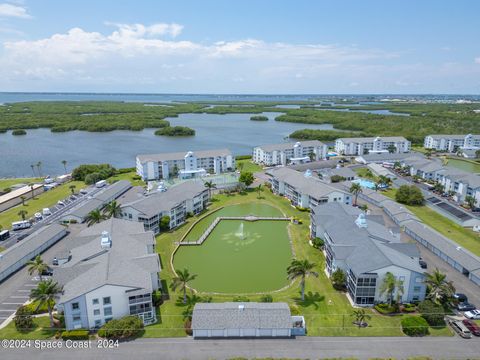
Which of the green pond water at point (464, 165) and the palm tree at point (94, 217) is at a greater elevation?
the palm tree at point (94, 217)

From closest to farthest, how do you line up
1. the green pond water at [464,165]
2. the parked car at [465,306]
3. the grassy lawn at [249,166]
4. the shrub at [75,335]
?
the shrub at [75,335], the parked car at [465,306], the grassy lawn at [249,166], the green pond water at [464,165]

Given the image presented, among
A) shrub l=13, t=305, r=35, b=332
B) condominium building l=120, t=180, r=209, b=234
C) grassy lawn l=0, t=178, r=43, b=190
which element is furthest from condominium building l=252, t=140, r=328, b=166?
shrub l=13, t=305, r=35, b=332

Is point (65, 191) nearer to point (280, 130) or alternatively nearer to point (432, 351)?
point (432, 351)

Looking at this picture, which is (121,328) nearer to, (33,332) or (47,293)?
(47,293)

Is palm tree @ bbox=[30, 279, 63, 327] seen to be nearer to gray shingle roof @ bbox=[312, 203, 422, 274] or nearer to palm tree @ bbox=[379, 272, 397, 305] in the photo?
gray shingle roof @ bbox=[312, 203, 422, 274]

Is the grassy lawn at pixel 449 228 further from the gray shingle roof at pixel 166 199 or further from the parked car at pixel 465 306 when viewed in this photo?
the gray shingle roof at pixel 166 199

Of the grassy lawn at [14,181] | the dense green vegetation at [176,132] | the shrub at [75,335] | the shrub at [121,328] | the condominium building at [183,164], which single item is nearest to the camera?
the shrub at [121,328]

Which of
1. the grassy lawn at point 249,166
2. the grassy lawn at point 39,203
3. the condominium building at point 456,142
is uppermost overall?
the condominium building at point 456,142

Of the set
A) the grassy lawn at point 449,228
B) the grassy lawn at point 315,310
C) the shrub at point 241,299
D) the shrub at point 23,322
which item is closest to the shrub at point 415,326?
the grassy lawn at point 315,310
